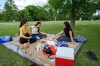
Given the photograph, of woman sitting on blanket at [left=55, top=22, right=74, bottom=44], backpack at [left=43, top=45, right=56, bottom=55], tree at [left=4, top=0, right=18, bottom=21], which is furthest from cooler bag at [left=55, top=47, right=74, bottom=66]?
tree at [left=4, top=0, right=18, bottom=21]

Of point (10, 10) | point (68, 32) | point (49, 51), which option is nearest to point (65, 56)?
point (49, 51)

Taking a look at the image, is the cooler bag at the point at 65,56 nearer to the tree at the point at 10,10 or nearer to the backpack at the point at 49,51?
the backpack at the point at 49,51

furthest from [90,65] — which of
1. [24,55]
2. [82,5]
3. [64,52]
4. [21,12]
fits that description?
[21,12]

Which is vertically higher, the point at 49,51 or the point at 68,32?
the point at 68,32

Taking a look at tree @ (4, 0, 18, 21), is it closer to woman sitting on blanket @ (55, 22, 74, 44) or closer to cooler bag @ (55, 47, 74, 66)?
woman sitting on blanket @ (55, 22, 74, 44)

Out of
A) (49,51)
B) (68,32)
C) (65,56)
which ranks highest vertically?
(68,32)

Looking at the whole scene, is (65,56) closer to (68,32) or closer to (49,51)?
(49,51)

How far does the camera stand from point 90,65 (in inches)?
204

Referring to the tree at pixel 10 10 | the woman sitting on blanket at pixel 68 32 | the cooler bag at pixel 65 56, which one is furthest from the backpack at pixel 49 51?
the tree at pixel 10 10

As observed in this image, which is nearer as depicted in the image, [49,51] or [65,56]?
[65,56]

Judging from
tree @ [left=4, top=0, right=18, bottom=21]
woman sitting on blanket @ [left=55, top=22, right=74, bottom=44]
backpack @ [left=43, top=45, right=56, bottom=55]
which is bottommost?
backpack @ [left=43, top=45, right=56, bottom=55]

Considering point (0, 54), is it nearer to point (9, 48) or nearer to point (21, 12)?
point (9, 48)

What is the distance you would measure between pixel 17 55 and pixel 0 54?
80 centimetres

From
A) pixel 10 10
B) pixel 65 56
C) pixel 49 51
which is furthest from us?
pixel 10 10
